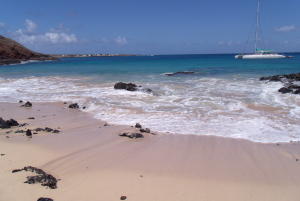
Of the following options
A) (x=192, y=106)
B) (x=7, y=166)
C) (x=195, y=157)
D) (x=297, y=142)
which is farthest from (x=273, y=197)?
(x=192, y=106)

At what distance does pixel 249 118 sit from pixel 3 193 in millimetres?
7692

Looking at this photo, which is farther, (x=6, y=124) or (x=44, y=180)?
(x=6, y=124)

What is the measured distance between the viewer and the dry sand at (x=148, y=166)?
3.95 m

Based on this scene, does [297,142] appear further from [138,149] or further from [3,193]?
[3,193]

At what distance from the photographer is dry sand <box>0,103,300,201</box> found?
3.95 metres

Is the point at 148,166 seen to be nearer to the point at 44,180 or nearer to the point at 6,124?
the point at 44,180

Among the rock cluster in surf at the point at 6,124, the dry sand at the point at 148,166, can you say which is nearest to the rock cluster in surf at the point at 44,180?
the dry sand at the point at 148,166

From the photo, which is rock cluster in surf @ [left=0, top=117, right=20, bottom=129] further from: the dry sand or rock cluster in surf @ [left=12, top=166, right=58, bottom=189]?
rock cluster in surf @ [left=12, top=166, right=58, bottom=189]

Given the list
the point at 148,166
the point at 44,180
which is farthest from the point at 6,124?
the point at 148,166

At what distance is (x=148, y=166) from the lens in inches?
194

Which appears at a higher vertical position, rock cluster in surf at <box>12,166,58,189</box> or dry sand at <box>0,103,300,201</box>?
rock cluster in surf at <box>12,166,58,189</box>

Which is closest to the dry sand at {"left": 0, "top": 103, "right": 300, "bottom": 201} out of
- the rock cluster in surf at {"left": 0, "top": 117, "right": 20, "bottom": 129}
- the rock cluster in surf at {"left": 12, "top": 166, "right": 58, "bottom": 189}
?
the rock cluster in surf at {"left": 12, "top": 166, "right": 58, "bottom": 189}

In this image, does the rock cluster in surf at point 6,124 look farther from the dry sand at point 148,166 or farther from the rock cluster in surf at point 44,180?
the rock cluster in surf at point 44,180

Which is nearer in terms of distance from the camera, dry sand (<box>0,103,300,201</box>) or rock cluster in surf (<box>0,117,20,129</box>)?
dry sand (<box>0,103,300,201</box>)
